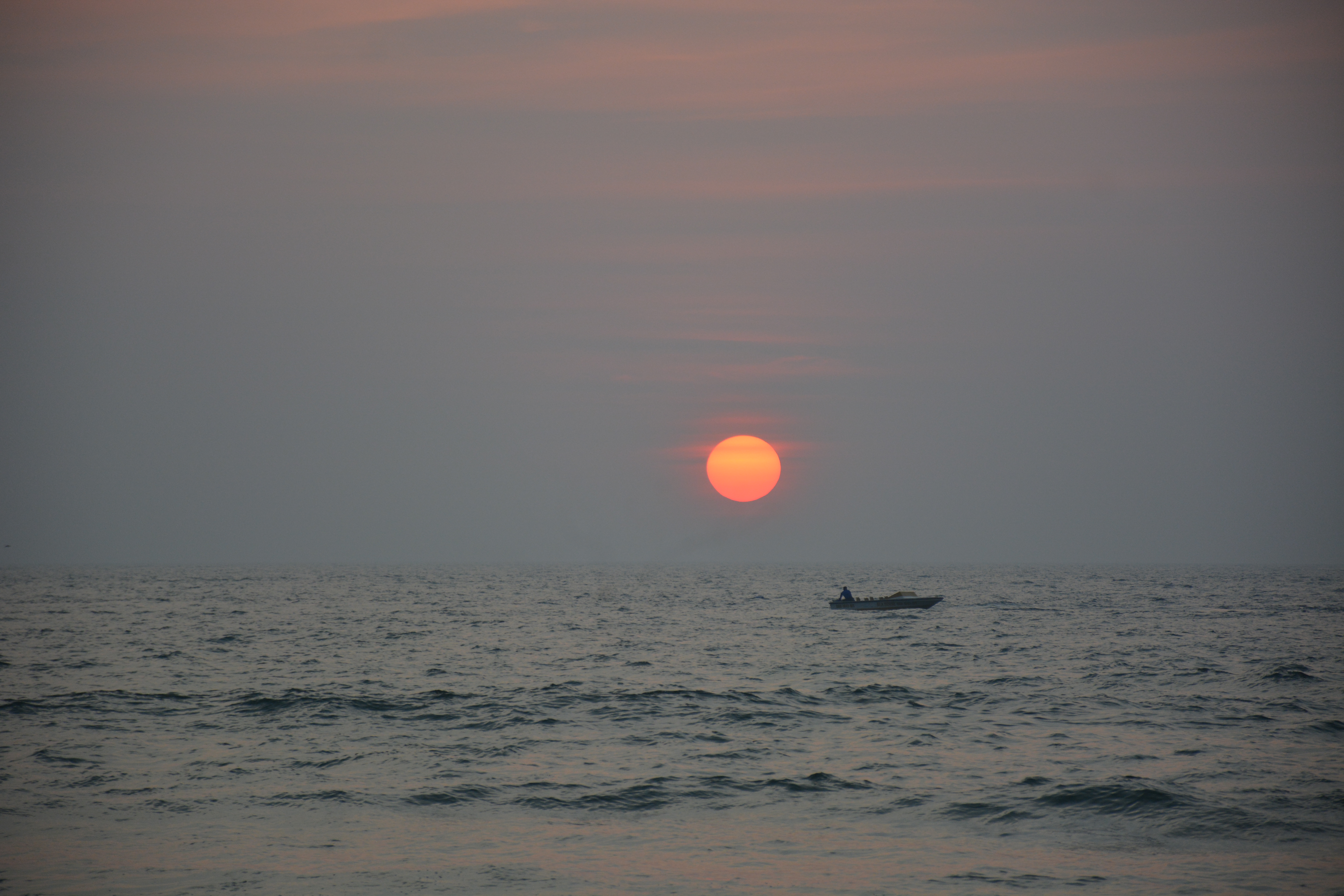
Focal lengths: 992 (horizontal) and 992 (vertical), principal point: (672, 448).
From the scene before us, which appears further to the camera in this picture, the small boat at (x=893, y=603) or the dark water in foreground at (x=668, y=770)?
the small boat at (x=893, y=603)

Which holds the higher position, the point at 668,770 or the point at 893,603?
the point at 668,770

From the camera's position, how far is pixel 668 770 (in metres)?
24.6

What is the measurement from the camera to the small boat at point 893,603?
290 feet

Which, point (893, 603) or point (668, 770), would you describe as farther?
point (893, 603)

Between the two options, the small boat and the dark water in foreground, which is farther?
the small boat

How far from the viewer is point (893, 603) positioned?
290ft

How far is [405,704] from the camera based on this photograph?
34.7 metres

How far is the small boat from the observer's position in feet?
290

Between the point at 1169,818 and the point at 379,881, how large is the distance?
15.7 m

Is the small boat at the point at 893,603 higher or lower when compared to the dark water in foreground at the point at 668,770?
lower

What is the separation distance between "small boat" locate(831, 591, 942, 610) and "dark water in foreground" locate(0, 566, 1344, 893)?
3126 centimetres

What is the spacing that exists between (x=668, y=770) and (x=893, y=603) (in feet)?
220

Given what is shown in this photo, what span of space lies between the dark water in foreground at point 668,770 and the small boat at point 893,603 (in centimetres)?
3126

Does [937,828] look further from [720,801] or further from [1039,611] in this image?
[1039,611]
